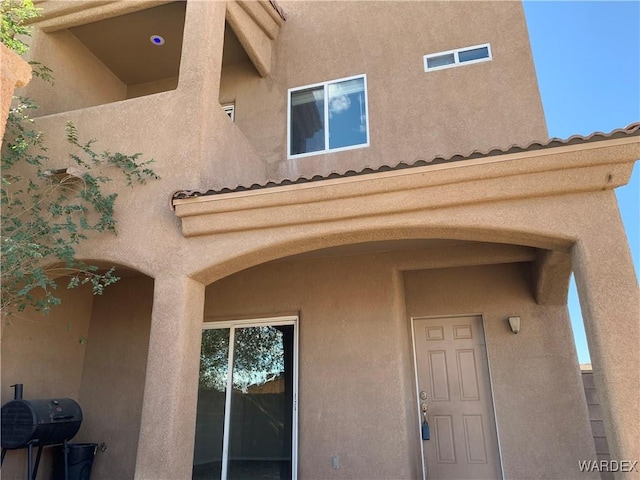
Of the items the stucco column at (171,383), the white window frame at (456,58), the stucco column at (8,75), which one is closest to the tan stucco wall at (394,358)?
the stucco column at (171,383)

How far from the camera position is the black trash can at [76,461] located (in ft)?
24.0

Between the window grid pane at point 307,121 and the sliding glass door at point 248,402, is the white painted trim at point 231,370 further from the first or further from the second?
the window grid pane at point 307,121

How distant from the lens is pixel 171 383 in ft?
17.7

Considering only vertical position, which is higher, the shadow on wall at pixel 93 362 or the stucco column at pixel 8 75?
the stucco column at pixel 8 75

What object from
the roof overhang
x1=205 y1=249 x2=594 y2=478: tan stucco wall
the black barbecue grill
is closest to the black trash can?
the black barbecue grill

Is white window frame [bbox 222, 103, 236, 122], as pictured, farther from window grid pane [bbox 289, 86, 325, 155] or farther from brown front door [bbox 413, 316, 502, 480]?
brown front door [bbox 413, 316, 502, 480]

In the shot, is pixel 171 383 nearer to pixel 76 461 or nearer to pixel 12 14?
pixel 76 461

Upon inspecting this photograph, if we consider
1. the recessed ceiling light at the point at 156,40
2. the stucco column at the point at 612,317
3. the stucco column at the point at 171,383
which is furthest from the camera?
the recessed ceiling light at the point at 156,40

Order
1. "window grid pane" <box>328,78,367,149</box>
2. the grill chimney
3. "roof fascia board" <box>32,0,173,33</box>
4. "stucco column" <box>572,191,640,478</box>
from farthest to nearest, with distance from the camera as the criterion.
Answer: "window grid pane" <box>328,78,367,149</box> → "roof fascia board" <box>32,0,173,33</box> → the grill chimney → "stucco column" <box>572,191,640,478</box>

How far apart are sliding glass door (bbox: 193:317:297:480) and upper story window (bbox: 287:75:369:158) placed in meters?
3.43

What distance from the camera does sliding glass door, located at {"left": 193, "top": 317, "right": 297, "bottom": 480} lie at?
23.5 ft

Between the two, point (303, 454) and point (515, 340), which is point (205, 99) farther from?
point (515, 340)

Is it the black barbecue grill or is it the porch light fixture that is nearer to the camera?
the black barbecue grill

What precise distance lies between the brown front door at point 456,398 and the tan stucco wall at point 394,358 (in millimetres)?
219
